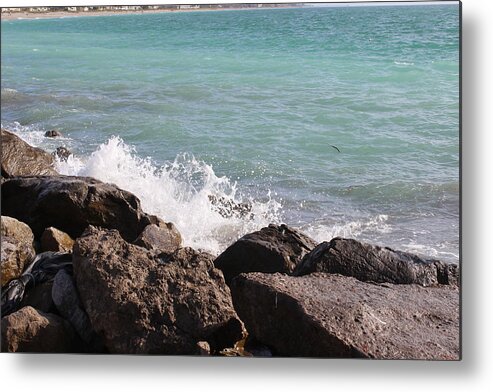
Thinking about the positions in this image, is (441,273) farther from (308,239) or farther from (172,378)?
(172,378)

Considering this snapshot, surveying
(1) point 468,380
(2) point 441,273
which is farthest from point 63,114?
(1) point 468,380

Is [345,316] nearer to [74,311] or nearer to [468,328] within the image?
[468,328]

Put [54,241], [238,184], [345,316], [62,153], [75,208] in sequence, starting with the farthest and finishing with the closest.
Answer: [62,153] → [238,184] → [75,208] → [54,241] → [345,316]

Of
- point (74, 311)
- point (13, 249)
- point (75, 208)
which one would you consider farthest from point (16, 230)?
point (74, 311)

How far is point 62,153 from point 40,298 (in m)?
1.44

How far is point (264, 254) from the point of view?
414cm

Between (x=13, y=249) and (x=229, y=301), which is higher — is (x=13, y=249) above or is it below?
above

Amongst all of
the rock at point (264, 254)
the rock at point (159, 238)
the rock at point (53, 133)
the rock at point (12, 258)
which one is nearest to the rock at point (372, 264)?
the rock at point (264, 254)

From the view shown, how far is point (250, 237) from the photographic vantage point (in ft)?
13.8

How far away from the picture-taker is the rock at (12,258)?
400 centimetres

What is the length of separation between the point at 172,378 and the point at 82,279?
24.6 inches

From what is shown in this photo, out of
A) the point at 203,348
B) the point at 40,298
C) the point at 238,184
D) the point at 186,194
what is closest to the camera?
the point at 203,348

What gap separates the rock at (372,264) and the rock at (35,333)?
1.15 metres

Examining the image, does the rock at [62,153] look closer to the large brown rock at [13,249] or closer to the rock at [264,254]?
the large brown rock at [13,249]
